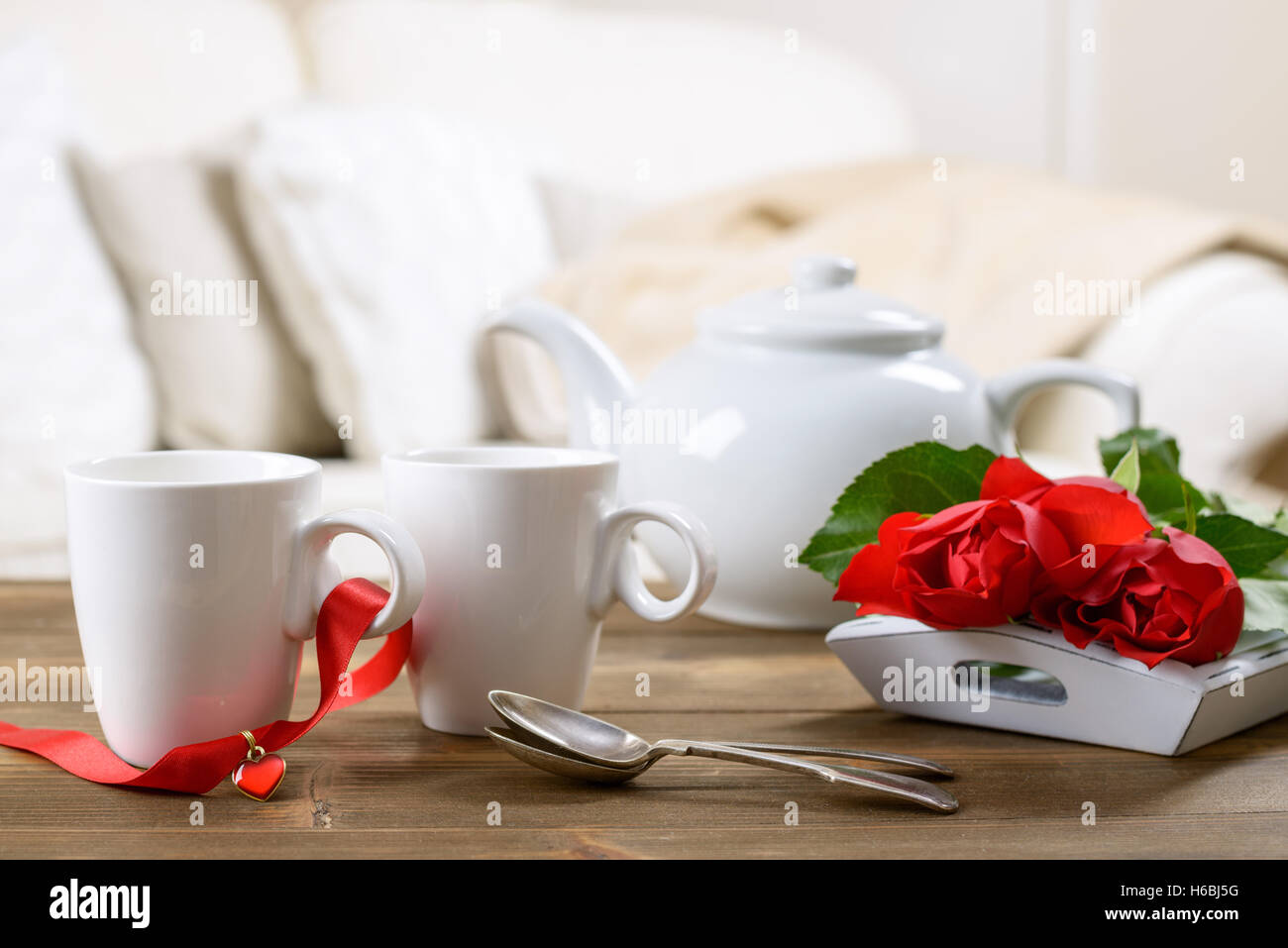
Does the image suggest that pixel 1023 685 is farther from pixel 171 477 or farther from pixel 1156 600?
pixel 171 477

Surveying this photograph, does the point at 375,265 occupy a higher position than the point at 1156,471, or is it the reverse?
the point at 375,265

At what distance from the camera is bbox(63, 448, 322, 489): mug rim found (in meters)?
0.43

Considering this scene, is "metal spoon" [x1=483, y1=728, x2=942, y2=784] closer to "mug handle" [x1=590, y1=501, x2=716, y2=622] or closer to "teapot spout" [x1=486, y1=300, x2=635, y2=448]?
"mug handle" [x1=590, y1=501, x2=716, y2=622]

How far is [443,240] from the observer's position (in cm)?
148

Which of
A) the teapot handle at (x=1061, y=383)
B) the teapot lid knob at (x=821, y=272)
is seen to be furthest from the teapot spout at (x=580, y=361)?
the teapot handle at (x=1061, y=383)

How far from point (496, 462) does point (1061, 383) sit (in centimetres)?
37

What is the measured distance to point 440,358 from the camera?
1.43 metres

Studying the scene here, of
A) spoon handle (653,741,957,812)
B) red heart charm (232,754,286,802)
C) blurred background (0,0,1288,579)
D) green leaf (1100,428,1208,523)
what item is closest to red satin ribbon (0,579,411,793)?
red heart charm (232,754,286,802)

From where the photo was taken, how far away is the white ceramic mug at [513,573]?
496 mm

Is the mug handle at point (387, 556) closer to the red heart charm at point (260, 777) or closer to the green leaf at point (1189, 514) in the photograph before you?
the red heart charm at point (260, 777)

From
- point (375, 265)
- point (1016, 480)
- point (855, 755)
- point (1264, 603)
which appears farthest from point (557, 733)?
point (375, 265)

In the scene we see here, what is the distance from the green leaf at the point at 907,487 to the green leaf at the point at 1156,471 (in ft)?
0.26

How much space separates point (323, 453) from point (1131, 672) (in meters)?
1.16
